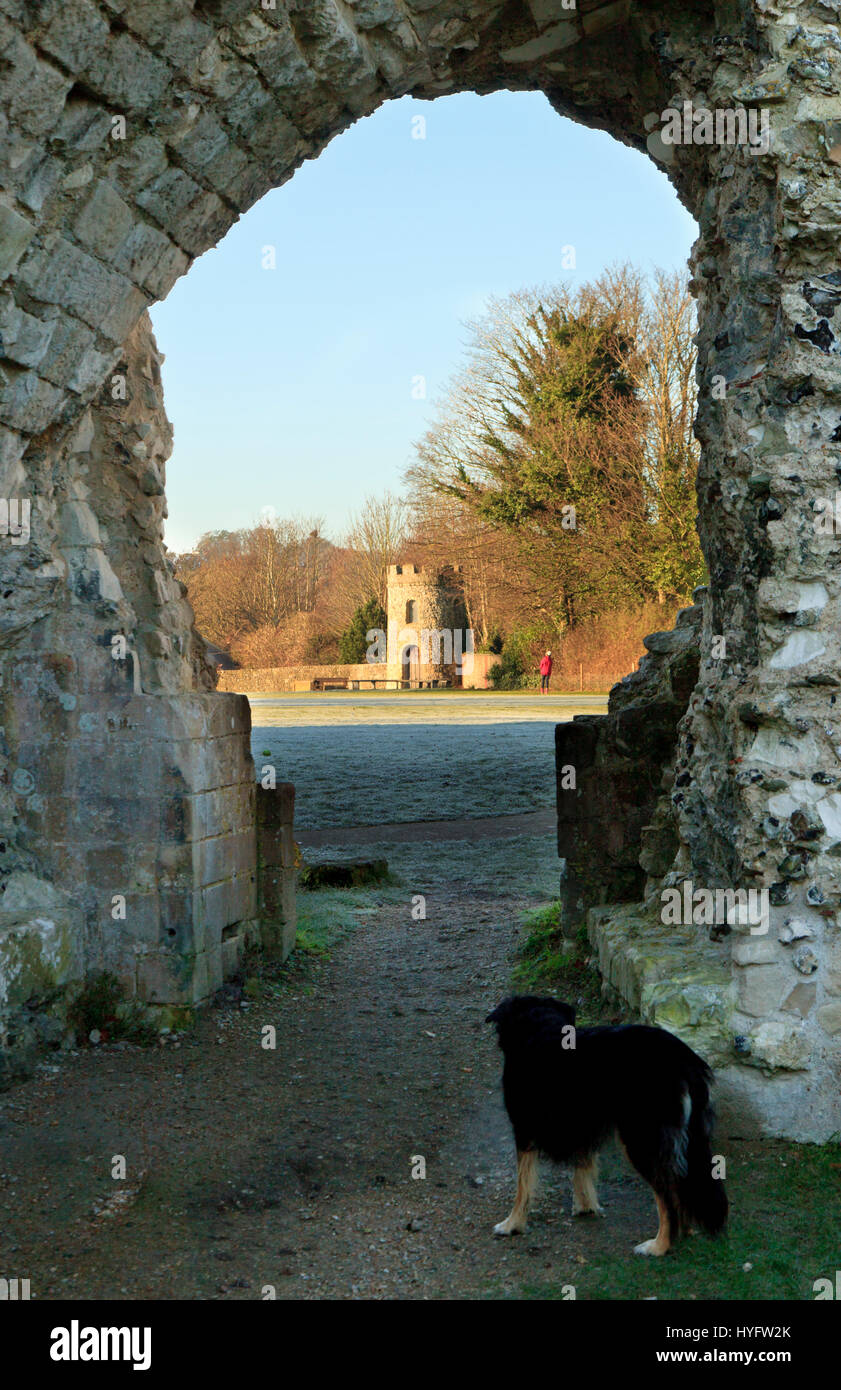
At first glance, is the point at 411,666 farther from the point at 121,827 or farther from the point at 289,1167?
the point at 289,1167

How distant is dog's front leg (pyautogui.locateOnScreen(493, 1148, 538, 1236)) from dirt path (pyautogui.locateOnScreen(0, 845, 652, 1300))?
0.06 m

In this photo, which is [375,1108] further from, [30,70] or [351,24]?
[351,24]

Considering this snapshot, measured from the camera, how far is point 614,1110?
3.96 m

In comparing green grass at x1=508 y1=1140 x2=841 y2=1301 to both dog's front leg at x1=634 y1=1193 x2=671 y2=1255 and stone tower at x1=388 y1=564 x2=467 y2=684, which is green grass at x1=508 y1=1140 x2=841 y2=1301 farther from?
stone tower at x1=388 y1=564 x2=467 y2=684

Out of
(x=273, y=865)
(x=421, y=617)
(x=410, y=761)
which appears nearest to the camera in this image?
(x=273, y=865)

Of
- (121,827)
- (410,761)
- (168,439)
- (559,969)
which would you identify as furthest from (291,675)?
(121,827)

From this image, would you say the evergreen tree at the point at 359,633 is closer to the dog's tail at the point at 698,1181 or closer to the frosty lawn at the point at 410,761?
the frosty lawn at the point at 410,761

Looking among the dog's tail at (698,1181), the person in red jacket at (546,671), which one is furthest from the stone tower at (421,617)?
the dog's tail at (698,1181)

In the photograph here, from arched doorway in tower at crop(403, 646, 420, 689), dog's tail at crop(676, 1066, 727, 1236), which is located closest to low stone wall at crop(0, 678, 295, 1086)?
dog's tail at crop(676, 1066, 727, 1236)

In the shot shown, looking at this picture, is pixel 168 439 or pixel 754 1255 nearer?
pixel 754 1255

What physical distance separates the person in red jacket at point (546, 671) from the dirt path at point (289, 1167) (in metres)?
25.1

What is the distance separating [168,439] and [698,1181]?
218 inches

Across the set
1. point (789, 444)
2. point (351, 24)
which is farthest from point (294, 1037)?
point (351, 24)

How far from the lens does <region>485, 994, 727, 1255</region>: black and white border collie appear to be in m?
3.86
